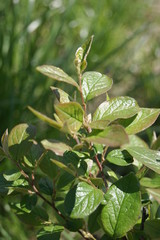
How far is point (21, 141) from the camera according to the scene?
637mm

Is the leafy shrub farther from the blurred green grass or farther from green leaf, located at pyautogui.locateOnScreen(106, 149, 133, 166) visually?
the blurred green grass

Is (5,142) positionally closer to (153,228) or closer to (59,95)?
(59,95)

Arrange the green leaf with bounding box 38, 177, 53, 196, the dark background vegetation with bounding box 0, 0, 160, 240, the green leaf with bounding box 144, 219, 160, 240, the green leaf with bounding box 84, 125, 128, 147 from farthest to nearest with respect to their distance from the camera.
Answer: the dark background vegetation with bounding box 0, 0, 160, 240
the green leaf with bounding box 38, 177, 53, 196
the green leaf with bounding box 144, 219, 160, 240
the green leaf with bounding box 84, 125, 128, 147

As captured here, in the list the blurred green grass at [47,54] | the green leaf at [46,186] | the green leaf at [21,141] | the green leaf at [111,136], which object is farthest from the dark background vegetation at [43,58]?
the green leaf at [111,136]

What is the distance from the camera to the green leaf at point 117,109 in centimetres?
61

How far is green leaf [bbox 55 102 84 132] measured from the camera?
0.57 m

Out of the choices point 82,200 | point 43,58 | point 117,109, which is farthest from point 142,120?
point 43,58

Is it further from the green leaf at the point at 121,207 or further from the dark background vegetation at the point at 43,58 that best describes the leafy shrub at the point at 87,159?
the dark background vegetation at the point at 43,58

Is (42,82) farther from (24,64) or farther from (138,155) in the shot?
(138,155)

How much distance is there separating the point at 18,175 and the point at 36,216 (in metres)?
0.09

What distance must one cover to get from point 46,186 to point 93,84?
190 mm

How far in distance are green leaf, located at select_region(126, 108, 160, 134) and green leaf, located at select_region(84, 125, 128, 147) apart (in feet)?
0.26

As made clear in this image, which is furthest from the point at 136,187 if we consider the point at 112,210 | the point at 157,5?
the point at 157,5

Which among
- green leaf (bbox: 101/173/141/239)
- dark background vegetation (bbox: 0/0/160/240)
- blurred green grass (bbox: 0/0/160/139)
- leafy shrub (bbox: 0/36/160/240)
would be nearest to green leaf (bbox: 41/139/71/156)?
leafy shrub (bbox: 0/36/160/240)
